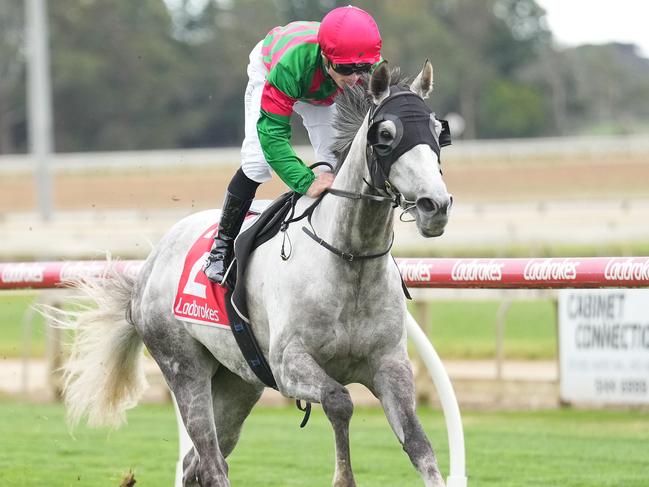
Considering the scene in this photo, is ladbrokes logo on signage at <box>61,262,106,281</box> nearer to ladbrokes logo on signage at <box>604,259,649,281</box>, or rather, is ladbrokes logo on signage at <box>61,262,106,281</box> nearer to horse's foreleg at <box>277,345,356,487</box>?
horse's foreleg at <box>277,345,356,487</box>

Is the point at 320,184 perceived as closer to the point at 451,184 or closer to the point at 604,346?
the point at 604,346

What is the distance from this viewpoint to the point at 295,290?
14.4 feet

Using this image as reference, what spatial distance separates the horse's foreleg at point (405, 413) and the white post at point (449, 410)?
69cm

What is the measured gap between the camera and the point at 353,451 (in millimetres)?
7766

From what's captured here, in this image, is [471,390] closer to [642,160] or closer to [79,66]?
[642,160]

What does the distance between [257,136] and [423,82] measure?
807 millimetres

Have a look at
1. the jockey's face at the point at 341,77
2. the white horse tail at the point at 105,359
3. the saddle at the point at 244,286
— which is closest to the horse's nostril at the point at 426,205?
the jockey's face at the point at 341,77

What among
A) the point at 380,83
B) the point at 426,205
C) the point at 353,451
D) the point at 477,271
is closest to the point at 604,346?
the point at 353,451

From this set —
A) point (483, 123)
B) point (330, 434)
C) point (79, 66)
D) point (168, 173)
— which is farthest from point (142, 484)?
point (483, 123)

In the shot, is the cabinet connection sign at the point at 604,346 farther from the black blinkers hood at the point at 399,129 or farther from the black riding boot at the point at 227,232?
the black blinkers hood at the point at 399,129

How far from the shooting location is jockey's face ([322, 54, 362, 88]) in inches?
174

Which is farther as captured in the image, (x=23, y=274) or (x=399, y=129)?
(x=23, y=274)

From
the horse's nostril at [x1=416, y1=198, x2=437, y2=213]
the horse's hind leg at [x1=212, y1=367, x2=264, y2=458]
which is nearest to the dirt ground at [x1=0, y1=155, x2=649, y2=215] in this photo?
the horse's hind leg at [x1=212, y1=367, x2=264, y2=458]

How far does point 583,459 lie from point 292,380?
3.37m
